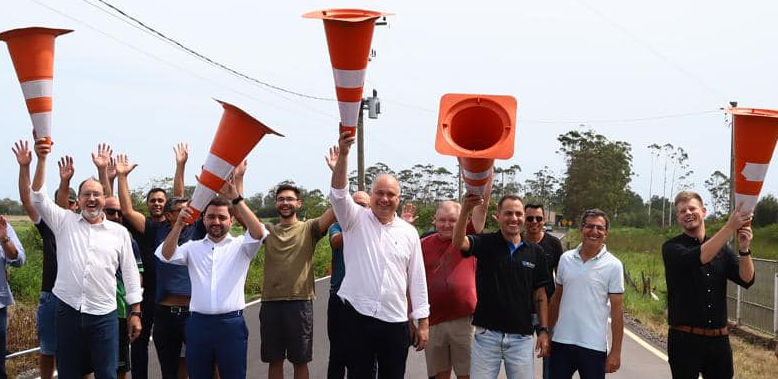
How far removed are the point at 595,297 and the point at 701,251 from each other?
768mm

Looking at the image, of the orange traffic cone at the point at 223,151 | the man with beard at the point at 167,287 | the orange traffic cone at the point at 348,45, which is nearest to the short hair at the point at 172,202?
the man with beard at the point at 167,287

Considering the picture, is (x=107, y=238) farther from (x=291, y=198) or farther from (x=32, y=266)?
(x=32, y=266)

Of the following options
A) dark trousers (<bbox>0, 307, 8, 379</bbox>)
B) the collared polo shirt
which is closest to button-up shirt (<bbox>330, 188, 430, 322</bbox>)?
the collared polo shirt

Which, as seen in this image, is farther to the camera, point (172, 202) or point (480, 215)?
point (172, 202)

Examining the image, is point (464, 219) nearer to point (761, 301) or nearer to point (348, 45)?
point (348, 45)

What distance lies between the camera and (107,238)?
5.46 meters

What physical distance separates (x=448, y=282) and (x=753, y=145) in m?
2.43

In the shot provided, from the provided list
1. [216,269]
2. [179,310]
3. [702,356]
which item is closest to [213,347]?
[216,269]

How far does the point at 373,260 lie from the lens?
4.80 meters

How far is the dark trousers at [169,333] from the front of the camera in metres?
5.88

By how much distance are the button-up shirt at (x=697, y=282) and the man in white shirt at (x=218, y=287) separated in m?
2.92

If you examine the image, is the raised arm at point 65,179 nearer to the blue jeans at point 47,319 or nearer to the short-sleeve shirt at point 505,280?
the blue jeans at point 47,319

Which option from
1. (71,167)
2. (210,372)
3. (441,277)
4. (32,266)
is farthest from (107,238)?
(32,266)

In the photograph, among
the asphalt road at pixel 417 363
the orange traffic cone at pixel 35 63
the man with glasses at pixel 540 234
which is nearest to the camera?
the orange traffic cone at pixel 35 63
